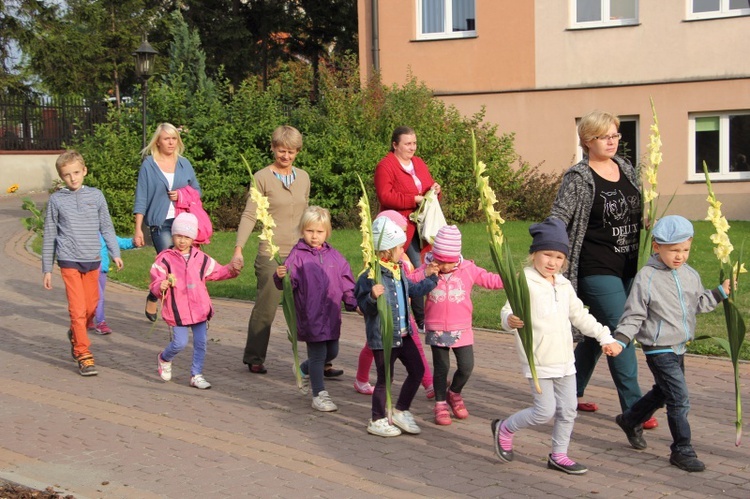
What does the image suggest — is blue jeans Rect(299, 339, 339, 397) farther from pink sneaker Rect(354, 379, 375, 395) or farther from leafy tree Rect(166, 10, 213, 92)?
leafy tree Rect(166, 10, 213, 92)

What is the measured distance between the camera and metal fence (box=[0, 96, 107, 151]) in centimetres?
3036

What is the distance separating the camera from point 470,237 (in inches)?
666

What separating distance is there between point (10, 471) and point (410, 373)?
2520 millimetres

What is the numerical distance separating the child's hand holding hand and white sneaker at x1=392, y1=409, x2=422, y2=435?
1271mm

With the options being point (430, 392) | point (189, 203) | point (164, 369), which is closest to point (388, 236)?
point (430, 392)

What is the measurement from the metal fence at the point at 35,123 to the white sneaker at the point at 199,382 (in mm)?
23878

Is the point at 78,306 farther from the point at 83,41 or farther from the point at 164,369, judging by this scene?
the point at 83,41

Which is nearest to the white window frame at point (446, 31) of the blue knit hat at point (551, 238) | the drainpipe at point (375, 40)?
the drainpipe at point (375, 40)

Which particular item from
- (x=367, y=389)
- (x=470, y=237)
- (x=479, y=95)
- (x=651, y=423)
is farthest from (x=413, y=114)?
(x=651, y=423)

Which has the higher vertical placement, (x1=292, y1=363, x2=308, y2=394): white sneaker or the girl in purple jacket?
the girl in purple jacket

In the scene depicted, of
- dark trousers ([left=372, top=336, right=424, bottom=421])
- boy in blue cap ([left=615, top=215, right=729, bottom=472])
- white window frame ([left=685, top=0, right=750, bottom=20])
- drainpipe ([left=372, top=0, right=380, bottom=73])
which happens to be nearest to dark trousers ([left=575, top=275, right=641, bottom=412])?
boy in blue cap ([left=615, top=215, right=729, bottom=472])

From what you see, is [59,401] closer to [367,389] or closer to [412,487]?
[367,389]

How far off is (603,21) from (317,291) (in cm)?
1516

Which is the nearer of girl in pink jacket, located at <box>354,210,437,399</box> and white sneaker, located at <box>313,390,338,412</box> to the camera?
girl in pink jacket, located at <box>354,210,437,399</box>
